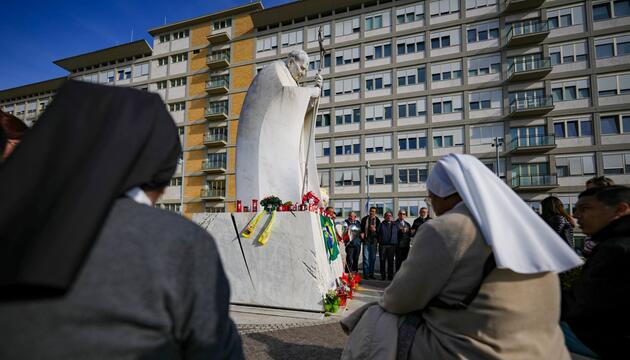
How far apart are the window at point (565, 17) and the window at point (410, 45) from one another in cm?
986

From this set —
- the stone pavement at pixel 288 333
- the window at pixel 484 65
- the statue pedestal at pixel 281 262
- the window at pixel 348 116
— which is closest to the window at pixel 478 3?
the window at pixel 484 65

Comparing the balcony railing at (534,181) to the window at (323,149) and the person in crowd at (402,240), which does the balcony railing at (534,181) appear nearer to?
the window at (323,149)

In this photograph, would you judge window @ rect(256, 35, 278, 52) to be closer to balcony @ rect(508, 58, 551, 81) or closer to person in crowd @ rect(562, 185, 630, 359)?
balcony @ rect(508, 58, 551, 81)

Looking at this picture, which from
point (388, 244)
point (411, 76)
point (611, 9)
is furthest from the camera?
point (411, 76)

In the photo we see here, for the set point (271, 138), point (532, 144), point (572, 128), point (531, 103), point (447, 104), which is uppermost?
point (447, 104)

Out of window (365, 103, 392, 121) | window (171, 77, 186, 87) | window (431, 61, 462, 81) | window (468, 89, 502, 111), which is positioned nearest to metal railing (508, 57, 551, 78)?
window (468, 89, 502, 111)

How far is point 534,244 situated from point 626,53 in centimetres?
3469

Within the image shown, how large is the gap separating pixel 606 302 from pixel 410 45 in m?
33.9

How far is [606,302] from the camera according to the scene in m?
2.15

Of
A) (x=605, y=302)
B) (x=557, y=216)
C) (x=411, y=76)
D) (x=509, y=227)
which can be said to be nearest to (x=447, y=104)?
(x=411, y=76)

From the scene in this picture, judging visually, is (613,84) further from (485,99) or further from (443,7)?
(443,7)

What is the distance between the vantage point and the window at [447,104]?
100 ft

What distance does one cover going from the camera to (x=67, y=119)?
907mm

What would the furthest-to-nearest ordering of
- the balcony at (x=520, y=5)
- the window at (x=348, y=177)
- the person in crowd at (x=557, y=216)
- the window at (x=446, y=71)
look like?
1. the window at (x=348, y=177)
2. the window at (x=446, y=71)
3. the balcony at (x=520, y=5)
4. the person in crowd at (x=557, y=216)
